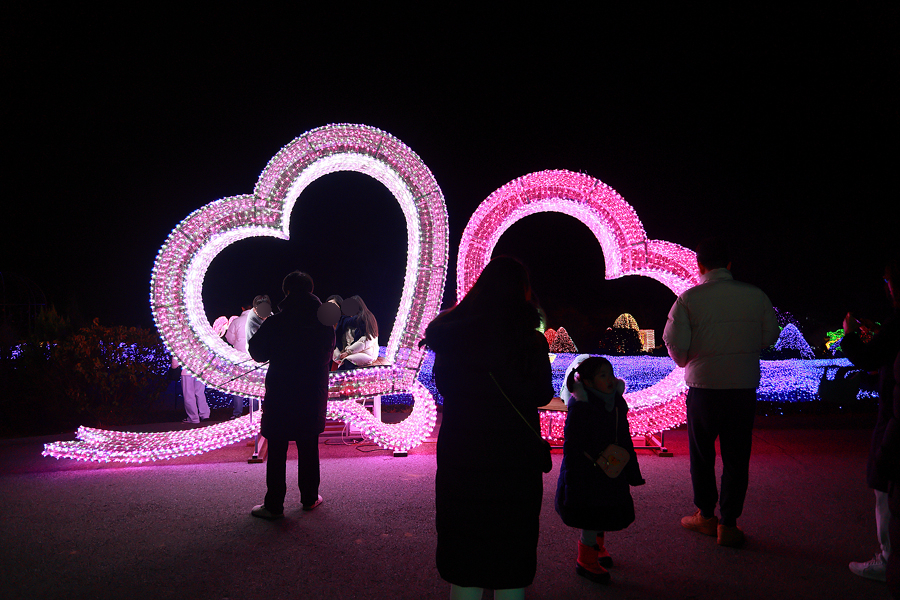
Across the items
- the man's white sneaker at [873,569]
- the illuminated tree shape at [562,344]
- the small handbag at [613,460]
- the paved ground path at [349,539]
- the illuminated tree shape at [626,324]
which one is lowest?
the paved ground path at [349,539]

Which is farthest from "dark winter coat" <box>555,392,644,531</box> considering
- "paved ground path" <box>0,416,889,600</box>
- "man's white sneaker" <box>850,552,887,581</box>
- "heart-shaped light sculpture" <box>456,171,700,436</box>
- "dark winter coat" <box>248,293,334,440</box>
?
"heart-shaped light sculpture" <box>456,171,700,436</box>

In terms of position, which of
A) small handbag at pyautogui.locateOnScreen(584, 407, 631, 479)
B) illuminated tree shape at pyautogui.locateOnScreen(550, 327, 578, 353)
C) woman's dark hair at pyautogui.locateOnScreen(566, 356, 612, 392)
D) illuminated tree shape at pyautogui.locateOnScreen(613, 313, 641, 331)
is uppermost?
woman's dark hair at pyautogui.locateOnScreen(566, 356, 612, 392)

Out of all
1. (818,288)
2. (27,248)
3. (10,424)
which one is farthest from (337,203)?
(818,288)

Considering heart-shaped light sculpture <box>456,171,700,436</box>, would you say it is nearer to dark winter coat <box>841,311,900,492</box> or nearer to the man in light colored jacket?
the man in light colored jacket

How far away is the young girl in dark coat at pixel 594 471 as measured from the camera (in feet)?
9.05

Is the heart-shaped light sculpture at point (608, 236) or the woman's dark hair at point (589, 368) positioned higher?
the heart-shaped light sculpture at point (608, 236)

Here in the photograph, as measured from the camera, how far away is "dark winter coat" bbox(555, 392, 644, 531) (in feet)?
9.04

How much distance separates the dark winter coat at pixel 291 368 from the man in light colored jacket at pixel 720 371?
263 centimetres

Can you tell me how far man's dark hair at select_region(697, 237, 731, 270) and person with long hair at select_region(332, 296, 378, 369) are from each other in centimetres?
381

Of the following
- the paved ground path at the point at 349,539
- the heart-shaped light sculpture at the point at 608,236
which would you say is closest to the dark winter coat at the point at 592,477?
the paved ground path at the point at 349,539

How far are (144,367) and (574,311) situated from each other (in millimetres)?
14066

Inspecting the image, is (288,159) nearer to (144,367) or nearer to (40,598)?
(40,598)

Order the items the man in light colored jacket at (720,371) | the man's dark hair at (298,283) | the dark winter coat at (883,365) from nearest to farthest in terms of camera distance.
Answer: the dark winter coat at (883,365), the man in light colored jacket at (720,371), the man's dark hair at (298,283)

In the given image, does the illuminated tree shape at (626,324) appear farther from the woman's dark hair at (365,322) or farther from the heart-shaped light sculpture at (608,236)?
the woman's dark hair at (365,322)
